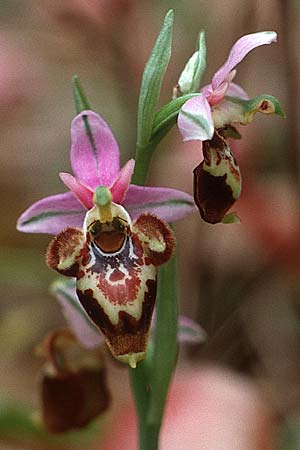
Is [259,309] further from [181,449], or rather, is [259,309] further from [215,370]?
[181,449]

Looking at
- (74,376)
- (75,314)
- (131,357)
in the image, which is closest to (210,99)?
(131,357)

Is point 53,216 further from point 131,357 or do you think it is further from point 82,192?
point 131,357

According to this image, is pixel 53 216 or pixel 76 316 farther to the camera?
pixel 76 316

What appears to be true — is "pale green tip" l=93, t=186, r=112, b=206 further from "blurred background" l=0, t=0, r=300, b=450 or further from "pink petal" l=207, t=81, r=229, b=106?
"blurred background" l=0, t=0, r=300, b=450

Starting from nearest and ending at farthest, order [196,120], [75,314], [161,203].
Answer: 1. [196,120]
2. [161,203]
3. [75,314]

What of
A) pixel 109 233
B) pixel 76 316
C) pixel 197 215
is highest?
pixel 109 233

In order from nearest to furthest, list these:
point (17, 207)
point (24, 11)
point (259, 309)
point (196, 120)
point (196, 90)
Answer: point (196, 120), point (196, 90), point (259, 309), point (17, 207), point (24, 11)

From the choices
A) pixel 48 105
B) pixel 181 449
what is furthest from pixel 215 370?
pixel 48 105
